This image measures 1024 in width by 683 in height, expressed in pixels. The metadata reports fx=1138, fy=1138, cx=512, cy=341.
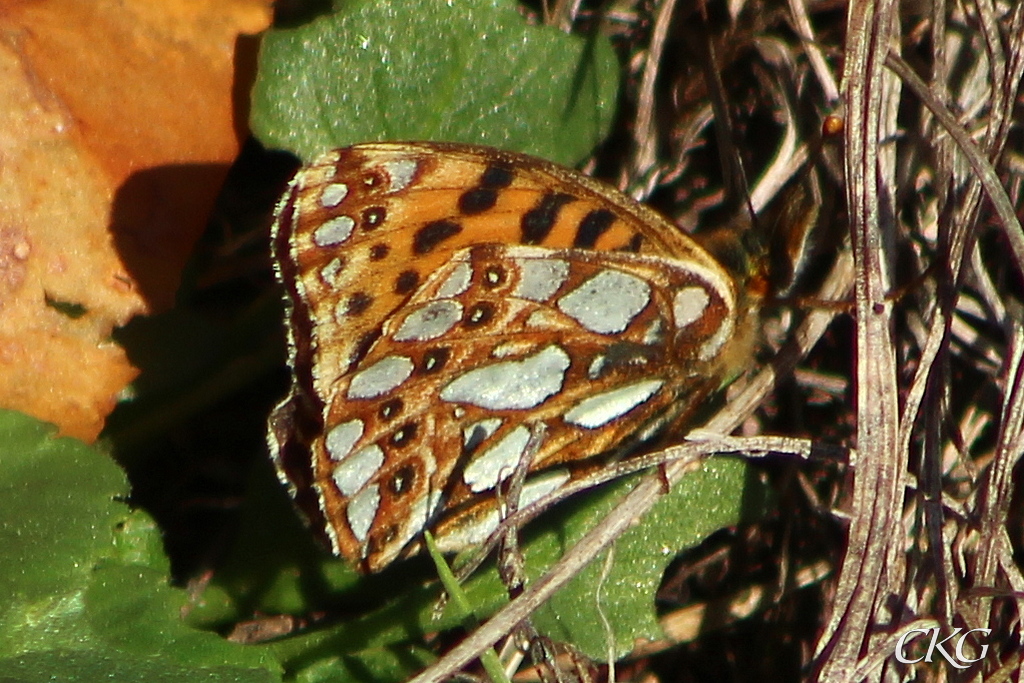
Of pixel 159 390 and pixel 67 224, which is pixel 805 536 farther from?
pixel 67 224

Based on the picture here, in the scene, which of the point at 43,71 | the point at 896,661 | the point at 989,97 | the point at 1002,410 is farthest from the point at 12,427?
the point at 989,97

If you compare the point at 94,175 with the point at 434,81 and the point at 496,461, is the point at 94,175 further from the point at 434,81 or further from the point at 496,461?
the point at 496,461

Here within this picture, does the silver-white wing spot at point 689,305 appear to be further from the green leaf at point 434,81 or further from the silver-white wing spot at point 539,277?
the green leaf at point 434,81

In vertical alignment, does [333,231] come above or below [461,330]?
above

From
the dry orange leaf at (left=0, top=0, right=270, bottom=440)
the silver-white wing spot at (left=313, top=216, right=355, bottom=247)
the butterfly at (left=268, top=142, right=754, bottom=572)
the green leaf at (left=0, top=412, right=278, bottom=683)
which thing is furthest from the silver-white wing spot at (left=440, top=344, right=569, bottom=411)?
the dry orange leaf at (left=0, top=0, right=270, bottom=440)

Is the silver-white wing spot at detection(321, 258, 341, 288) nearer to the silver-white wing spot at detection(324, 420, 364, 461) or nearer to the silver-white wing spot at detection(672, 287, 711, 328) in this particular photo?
the silver-white wing spot at detection(324, 420, 364, 461)

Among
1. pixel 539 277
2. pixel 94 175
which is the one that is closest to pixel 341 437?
pixel 539 277

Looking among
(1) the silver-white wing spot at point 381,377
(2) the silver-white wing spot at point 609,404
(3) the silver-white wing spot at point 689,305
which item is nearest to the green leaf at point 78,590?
(1) the silver-white wing spot at point 381,377
